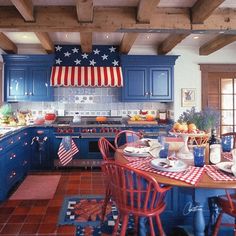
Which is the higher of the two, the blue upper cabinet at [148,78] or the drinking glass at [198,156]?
the blue upper cabinet at [148,78]

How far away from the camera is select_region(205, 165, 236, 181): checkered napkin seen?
2027 millimetres

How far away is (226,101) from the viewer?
6.21 metres

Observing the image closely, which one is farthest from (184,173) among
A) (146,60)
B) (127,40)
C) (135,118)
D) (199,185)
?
(146,60)

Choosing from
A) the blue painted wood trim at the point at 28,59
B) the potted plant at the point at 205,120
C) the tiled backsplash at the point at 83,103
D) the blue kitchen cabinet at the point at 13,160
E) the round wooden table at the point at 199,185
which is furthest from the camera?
the tiled backsplash at the point at 83,103

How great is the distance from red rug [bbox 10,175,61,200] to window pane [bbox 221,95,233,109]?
3806 mm

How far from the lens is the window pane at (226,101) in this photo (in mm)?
6203

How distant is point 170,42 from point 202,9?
1.64 metres

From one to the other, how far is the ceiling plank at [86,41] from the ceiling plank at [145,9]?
1136 millimetres

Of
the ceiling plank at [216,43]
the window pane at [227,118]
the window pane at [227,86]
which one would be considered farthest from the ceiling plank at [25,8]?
the window pane at [227,118]

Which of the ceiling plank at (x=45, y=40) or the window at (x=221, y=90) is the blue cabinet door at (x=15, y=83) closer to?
the ceiling plank at (x=45, y=40)

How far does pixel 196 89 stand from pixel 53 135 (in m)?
3.18

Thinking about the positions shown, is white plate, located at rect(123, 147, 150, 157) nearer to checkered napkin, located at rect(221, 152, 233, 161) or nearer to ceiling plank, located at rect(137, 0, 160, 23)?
checkered napkin, located at rect(221, 152, 233, 161)

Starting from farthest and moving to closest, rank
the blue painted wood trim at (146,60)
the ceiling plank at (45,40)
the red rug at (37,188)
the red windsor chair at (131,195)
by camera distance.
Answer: the blue painted wood trim at (146,60), the ceiling plank at (45,40), the red rug at (37,188), the red windsor chair at (131,195)

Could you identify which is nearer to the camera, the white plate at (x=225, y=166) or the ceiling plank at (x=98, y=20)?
the white plate at (x=225, y=166)
